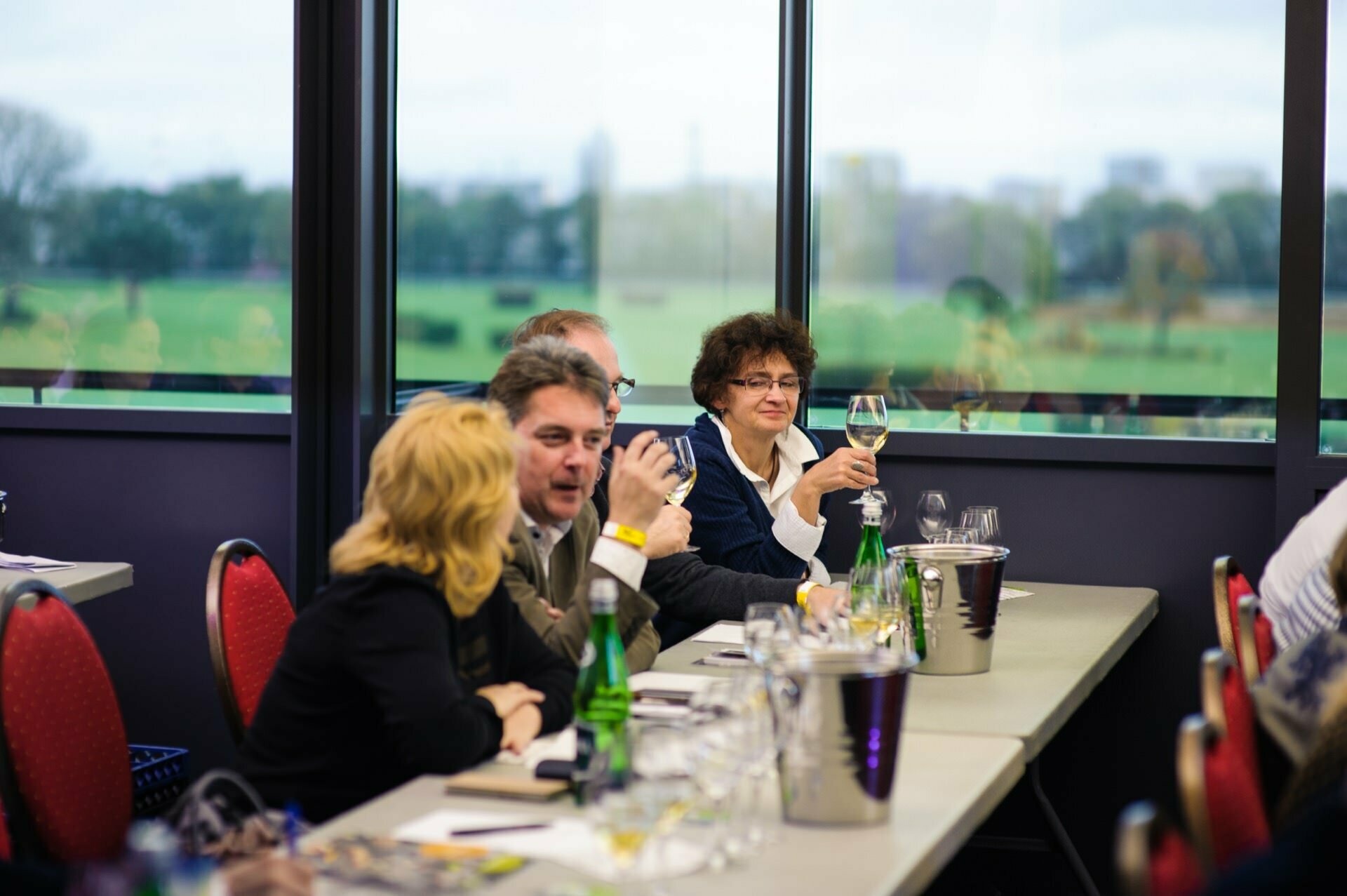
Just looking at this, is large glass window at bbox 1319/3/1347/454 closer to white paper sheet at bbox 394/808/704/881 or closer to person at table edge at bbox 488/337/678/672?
person at table edge at bbox 488/337/678/672

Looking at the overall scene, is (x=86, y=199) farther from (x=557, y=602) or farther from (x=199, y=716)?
(x=557, y=602)

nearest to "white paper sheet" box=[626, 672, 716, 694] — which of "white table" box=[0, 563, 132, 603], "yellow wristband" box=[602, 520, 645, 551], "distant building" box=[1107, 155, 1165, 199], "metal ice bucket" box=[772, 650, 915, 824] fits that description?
"yellow wristband" box=[602, 520, 645, 551]

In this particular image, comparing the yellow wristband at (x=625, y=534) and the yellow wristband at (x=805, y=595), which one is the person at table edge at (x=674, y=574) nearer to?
the yellow wristband at (x=805, y=595)

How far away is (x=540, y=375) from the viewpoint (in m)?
2.54

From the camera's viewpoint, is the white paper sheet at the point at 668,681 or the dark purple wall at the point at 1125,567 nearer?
the white paper sheet at the point at 668,681

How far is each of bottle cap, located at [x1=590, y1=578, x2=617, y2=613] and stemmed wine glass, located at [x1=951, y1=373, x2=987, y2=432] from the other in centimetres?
253

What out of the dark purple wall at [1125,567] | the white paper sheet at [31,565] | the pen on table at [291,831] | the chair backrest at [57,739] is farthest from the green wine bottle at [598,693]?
the dark purple wall at [1125,567]

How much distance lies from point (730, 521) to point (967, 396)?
108cm

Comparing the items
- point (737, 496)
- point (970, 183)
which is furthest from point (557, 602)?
point (970, 183)

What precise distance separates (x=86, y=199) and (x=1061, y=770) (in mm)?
3380

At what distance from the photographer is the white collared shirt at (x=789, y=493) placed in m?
3.56

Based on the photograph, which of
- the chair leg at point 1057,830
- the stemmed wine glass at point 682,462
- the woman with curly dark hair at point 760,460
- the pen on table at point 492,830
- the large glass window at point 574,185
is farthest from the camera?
the large glass window at point 574,185

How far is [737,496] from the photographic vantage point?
3543mm

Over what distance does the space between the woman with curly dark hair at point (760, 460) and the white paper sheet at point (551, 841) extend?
1.76 m
